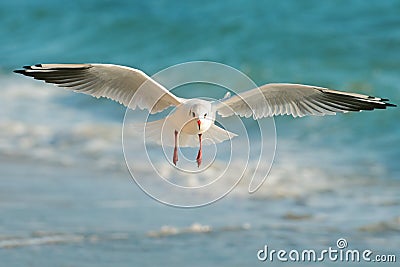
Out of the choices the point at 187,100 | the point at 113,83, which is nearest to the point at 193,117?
the point at 187,100

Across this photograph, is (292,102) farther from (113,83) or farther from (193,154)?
(193,154)

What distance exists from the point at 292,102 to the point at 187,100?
748mm

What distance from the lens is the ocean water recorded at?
623 cm

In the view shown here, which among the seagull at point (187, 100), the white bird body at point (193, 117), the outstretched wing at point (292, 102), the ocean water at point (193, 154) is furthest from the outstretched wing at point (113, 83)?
the ocean water at point (193, 154)

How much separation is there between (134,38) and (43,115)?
14.0ft

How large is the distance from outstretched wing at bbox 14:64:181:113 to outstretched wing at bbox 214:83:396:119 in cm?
35

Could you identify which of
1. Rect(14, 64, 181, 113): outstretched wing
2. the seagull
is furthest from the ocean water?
Rect(14, 64, 181, 113): outstretched wing

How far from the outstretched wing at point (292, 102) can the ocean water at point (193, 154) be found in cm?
87

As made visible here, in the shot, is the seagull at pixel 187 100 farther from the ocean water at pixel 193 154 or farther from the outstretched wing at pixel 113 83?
the ocean water at pixel 193 154

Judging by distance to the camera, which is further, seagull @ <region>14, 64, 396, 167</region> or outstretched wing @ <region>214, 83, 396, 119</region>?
outstretched wing @ <region>214, 83, 396, 119</region>

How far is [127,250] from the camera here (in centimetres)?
605

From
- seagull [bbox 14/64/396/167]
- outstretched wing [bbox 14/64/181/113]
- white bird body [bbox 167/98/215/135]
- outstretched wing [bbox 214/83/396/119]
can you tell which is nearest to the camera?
white bird body [bbox 167/98/215/135]

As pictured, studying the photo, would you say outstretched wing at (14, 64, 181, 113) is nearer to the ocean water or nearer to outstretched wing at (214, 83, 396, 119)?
outstretched wing at (214, 83, 396, 119)

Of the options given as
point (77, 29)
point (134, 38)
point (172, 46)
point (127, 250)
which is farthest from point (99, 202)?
point (77, 29)
